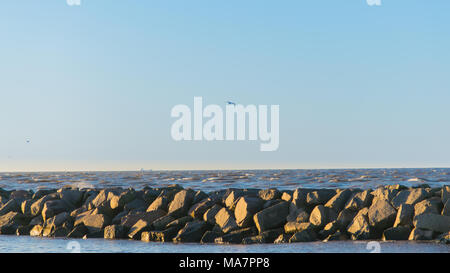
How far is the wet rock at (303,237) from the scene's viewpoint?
13.1 meters

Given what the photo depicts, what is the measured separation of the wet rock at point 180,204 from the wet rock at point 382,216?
16.1 feet

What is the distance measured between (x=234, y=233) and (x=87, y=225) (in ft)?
14.8

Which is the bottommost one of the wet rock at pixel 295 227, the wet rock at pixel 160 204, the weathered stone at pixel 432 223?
the wet rock at pixel 295 227

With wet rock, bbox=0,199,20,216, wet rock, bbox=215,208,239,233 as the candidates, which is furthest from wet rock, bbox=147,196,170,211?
wet rock, bbox=0,199,20,216

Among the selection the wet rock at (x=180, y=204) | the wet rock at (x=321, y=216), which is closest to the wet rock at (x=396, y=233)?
the wet rock at (x=321, y=216)

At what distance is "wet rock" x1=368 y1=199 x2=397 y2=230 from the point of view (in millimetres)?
13445

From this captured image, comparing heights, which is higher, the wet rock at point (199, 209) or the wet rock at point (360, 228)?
the wet rock at point (199, 209)

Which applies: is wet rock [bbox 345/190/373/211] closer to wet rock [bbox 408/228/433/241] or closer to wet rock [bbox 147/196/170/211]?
wet rock [bbox 408/228/433/241]

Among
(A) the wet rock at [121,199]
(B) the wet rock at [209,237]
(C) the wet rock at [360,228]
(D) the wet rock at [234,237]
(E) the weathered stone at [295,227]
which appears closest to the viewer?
(C) the wet rock at [360,228]

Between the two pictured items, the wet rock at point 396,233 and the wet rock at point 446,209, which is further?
the wet rock at point 446,209

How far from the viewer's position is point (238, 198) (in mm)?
15352

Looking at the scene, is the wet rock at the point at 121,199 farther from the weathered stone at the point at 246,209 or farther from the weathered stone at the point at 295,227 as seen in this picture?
the weathered stone at the point at 295,227
